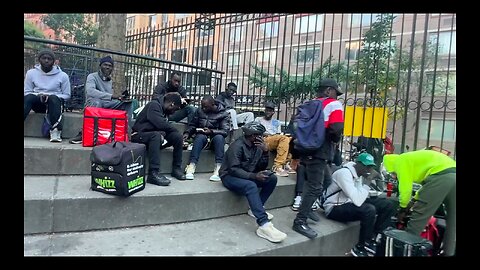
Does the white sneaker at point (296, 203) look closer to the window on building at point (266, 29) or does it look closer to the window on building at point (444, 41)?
the window on building at point (444, 41)

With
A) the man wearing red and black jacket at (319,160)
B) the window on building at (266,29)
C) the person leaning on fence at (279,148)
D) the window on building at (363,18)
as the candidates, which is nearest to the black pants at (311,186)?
the man wearing red and black jacket at (319,160)

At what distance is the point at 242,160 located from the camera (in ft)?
13.5

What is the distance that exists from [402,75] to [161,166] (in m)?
4.62

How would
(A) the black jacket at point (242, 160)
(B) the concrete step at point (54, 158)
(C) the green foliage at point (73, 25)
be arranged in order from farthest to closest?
(C) the green foliage at point (73, 25) < (A) the black jacket at point (242, 160) < (B) the concrete step at point (54, 158)

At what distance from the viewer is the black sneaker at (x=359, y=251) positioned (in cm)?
394

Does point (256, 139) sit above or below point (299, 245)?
above

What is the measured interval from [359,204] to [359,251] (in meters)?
Answer: 0.59

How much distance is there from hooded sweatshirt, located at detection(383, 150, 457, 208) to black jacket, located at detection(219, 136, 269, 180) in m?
1.82

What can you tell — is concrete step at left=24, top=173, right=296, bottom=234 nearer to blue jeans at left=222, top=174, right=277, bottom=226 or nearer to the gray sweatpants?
blue jeans at left=222, top=174, right=277, bottom=226

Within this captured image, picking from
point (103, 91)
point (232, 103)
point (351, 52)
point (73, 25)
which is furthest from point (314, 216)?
point (73, 25)

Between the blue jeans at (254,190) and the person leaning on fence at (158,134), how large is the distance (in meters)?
0.79
